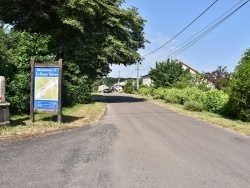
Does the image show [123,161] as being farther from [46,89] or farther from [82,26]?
[82,26]

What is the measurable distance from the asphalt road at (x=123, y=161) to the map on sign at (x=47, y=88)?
267 centimetres

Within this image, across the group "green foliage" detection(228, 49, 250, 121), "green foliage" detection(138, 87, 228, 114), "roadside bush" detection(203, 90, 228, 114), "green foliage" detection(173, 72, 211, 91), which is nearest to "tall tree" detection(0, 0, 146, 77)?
"green foliage" detection(138, 87, 228, 114)

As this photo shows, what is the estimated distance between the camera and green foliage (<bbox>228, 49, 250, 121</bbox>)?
52.1ft

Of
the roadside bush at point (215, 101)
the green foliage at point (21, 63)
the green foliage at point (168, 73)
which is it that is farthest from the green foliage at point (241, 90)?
the green foliage at point (168, 73)

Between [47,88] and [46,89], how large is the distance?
6 centimetres

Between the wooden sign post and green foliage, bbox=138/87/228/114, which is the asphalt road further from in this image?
green foliage, bbox=138/87/228/114

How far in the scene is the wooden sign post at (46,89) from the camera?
12.3 metres

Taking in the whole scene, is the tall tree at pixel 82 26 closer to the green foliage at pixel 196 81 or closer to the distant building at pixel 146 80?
the green foliage at pixel 196 81

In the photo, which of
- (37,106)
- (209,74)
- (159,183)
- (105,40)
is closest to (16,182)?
(159,183)

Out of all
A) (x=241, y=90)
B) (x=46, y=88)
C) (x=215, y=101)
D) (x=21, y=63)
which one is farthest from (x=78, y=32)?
(x=241, y=90)

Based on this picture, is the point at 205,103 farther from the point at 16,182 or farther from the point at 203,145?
the point at 16,182

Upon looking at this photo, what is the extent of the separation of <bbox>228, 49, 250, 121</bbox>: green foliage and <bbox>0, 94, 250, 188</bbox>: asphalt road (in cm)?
593

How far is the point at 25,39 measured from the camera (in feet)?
53.1

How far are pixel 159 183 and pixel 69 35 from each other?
23.1m
